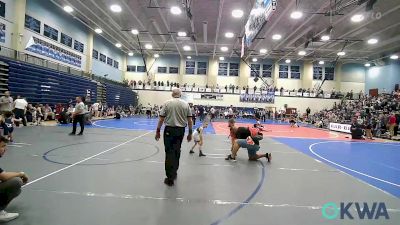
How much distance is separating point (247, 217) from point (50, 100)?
20.1 meters

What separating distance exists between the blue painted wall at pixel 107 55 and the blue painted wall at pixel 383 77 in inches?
1347

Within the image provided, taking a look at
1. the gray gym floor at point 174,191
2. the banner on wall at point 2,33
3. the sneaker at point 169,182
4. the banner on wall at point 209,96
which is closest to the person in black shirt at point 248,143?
the gray gym floor at point 174,191

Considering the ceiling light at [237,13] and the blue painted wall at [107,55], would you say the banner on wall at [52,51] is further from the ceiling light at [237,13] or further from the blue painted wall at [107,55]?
the ceiling light at [237,13]

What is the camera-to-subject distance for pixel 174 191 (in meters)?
4.64

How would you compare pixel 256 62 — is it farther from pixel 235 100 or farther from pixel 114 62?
pixel 114 62

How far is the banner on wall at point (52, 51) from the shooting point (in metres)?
19.5

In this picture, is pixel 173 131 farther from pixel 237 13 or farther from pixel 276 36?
pixel 276 36

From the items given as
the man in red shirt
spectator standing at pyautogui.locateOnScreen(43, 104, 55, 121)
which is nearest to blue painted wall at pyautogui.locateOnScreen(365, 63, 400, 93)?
the man in red shirt

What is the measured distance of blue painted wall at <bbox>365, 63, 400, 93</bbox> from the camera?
3403cm

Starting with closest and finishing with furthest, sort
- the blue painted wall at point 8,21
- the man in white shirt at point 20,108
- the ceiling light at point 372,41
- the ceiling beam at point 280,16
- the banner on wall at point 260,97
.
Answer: the man in white shirt at point 20,108 < the blue painted wall at point 8,21 < the ceiling beam at point 280,16 < the ceiling light at point 372,41 < the banner on wall at point 260,97

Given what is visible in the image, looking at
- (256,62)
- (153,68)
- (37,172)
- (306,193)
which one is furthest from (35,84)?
(256,62)

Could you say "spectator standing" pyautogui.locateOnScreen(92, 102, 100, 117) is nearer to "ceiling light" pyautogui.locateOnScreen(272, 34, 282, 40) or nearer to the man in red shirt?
"ceiling light" pyautogui.locateOnScreen(272, 34, 282, 40)

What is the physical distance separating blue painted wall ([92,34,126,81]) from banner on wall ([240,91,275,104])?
17.3m

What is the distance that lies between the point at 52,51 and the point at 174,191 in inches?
839
